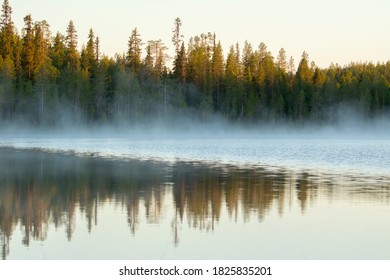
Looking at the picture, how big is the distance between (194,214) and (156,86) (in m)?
105

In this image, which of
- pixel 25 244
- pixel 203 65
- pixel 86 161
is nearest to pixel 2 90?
pixel 203 65

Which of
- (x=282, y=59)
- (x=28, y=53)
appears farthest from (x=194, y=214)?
(x=282, y=59)

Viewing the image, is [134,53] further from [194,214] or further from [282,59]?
[194,214]

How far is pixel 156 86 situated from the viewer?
4779 inches

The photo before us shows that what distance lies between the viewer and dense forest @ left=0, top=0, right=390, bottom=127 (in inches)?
4294

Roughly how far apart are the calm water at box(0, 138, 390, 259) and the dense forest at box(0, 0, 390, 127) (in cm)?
8188

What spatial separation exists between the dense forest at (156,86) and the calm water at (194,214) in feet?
269

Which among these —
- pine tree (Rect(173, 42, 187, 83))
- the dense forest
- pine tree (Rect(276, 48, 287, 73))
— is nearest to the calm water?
the dense forest

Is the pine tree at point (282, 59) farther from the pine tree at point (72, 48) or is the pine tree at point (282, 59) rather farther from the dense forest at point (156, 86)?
the pine tree at point (72, 48)

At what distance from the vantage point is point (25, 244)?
44.3 feet

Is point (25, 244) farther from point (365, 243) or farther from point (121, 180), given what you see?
point (121, 180)

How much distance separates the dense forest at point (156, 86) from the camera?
358 ft
